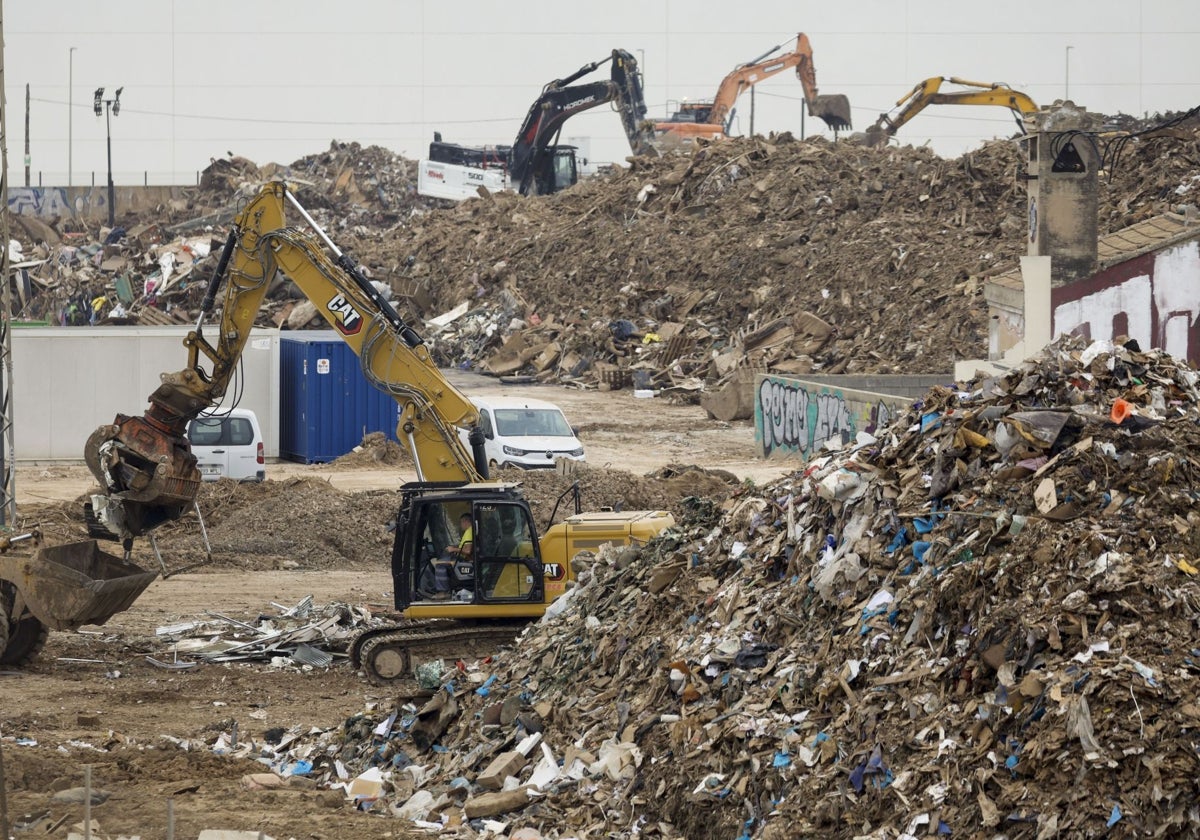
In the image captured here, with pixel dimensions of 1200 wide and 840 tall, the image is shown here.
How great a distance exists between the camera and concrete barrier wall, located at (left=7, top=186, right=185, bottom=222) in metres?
74.5

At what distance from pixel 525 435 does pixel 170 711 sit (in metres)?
12.6

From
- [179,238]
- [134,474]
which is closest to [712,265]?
[179,238]

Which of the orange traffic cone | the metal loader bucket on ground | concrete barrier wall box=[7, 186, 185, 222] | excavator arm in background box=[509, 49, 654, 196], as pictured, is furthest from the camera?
concrete barrier wall box=[7, 186, 185, 222]

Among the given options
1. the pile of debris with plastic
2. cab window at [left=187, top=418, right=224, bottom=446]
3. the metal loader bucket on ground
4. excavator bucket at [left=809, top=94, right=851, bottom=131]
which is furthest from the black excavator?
the pile of debris with plastic

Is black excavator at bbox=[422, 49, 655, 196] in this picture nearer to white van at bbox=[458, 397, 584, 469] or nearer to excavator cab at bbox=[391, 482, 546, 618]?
white van at bbox=[458, 397, 584, 469]

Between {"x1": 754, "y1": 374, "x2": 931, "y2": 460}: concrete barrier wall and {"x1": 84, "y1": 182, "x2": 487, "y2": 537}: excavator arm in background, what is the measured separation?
34.9ft

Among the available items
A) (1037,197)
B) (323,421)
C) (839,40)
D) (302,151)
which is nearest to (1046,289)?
(1037,197)

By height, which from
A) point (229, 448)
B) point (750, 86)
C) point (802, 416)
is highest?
point (750, 86)

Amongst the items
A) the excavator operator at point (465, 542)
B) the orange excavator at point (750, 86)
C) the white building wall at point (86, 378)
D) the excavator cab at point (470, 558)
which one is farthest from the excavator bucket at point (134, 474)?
the orange excavator at point (750, 86)

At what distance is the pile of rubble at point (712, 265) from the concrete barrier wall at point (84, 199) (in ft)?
65.6

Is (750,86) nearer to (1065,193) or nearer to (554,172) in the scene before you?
(554,172)

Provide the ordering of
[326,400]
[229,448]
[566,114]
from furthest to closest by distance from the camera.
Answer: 1. [566,114]
2. [326,400]
3. [229,448]

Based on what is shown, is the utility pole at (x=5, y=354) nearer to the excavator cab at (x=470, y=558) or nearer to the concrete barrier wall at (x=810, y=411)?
the excavator cab at (x=470, y=558)

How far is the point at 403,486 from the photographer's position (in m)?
15.2
